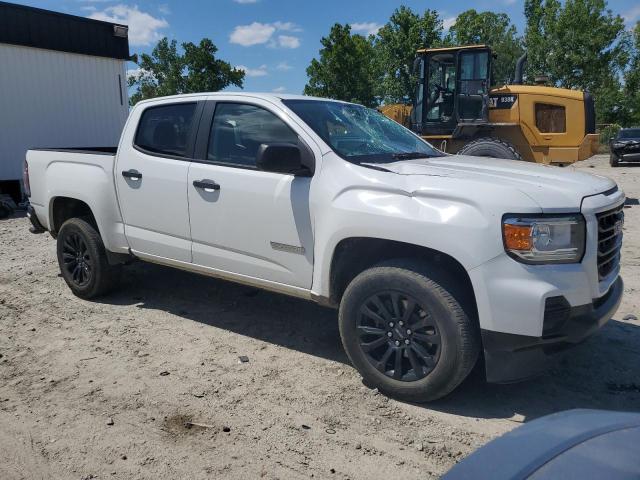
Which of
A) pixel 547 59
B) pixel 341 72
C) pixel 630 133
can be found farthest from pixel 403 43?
pixel 630 133

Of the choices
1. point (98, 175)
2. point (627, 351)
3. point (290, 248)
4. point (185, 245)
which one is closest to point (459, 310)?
point (290, 248)

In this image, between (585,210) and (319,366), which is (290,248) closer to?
(319,366)

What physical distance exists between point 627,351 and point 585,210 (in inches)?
68.6

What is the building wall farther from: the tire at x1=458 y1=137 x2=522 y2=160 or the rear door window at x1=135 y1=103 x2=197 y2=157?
the tire at x1=458 y1=137 x2=522 y2=160

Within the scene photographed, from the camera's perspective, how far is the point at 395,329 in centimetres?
345

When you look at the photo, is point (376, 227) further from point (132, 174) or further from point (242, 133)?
point (132, 174)

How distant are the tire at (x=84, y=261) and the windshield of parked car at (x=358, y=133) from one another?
2451 millimetres

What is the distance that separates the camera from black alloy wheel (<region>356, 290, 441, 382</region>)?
334cm

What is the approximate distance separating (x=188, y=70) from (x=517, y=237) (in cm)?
4165

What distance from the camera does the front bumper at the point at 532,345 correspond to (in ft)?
10.00

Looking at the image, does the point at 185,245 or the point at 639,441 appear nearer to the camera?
the point at 639,441

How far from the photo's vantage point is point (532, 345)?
120 inches

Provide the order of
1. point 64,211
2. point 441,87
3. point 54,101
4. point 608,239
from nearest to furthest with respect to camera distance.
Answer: point 608,239 < point 64,211 < point 441,87 < point 54,101

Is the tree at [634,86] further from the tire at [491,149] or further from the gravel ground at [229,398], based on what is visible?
the gravel ground at [229,398]
